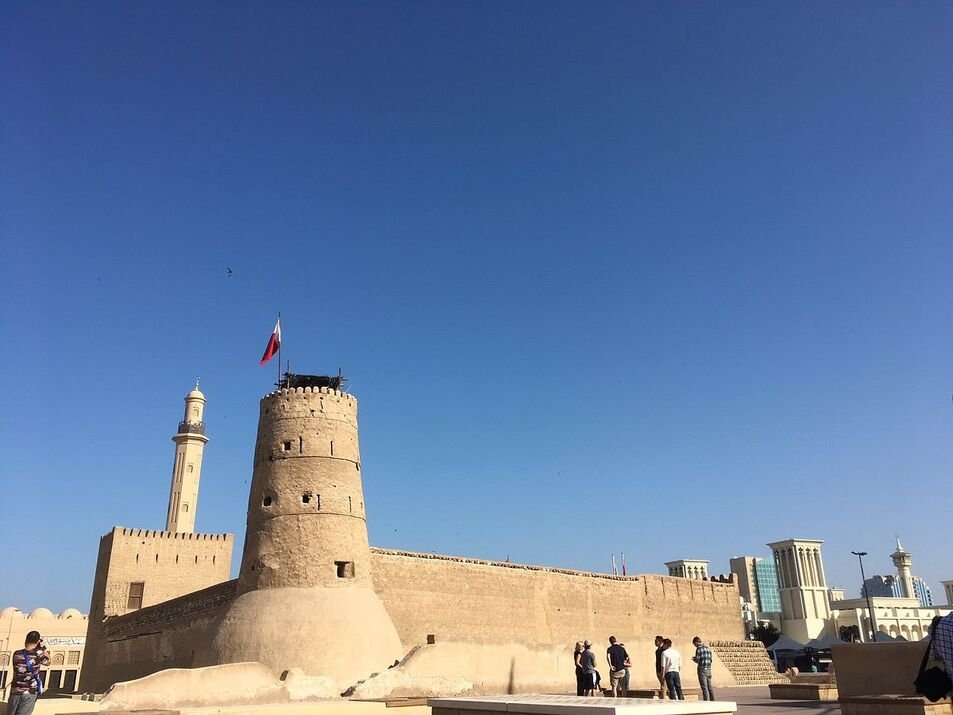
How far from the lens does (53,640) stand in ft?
142

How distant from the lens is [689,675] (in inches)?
942

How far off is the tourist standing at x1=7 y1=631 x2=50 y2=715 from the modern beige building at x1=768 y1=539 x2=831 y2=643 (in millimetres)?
81675

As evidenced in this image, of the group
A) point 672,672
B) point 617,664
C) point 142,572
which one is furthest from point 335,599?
point 142,572

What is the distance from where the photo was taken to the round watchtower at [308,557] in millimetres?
15547

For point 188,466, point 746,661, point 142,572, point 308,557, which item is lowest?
point 746,661

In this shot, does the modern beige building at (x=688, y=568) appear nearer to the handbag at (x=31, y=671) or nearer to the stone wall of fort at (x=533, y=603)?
the stone wall of fort at (x=533, y=603)

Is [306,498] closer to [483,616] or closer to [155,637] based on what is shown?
[483,616]

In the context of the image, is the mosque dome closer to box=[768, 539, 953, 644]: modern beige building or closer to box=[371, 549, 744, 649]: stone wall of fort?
box=[371, 549, 744, 649]: stone wall of fort

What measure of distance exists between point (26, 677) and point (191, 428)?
104 ft

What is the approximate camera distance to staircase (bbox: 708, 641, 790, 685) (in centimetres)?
2774

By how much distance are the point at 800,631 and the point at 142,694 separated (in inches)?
3122

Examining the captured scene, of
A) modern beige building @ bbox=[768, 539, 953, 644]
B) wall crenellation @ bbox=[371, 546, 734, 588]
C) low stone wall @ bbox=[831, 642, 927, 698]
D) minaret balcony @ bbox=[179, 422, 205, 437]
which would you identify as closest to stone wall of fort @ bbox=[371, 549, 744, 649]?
wall crenellation @ bbox=[371, 546, 734, 588]

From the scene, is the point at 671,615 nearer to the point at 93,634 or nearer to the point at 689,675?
the point at 689,675

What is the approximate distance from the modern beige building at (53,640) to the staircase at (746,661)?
34847 mm
